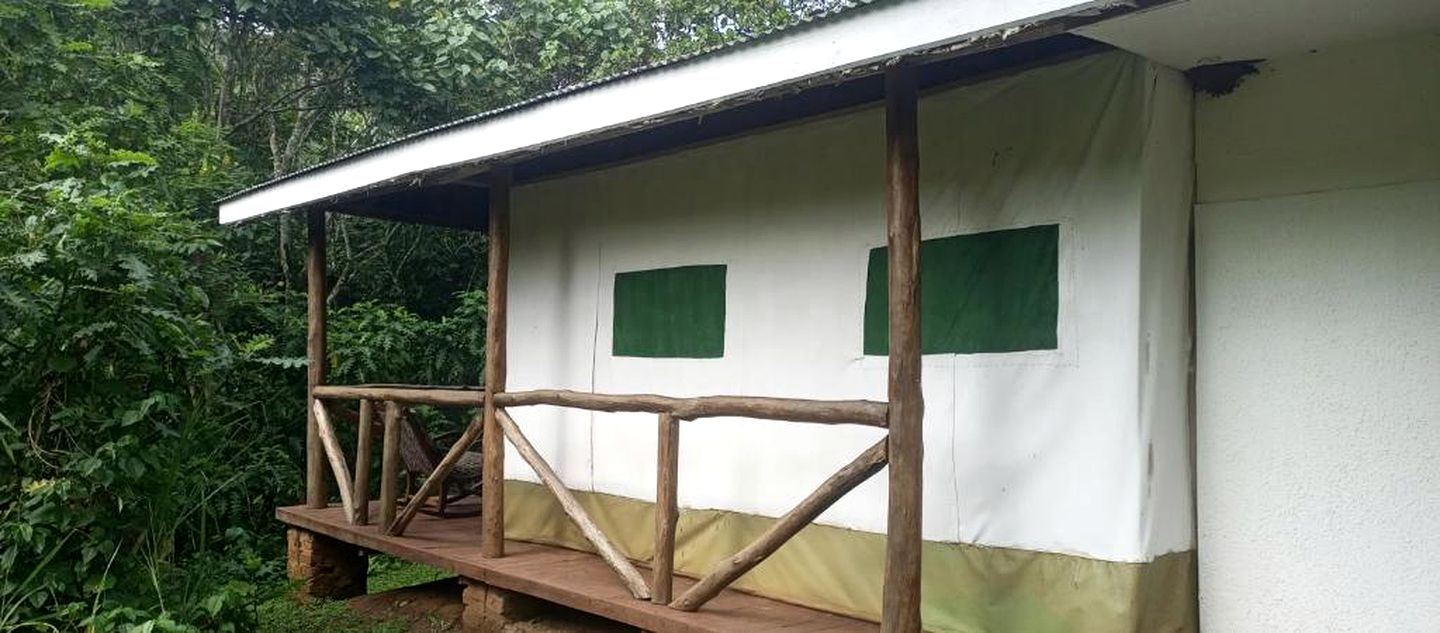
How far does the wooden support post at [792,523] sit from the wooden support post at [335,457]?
295 centimetres

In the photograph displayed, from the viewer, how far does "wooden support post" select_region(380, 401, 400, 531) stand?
5668mm

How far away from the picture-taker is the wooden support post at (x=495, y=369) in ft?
16.4

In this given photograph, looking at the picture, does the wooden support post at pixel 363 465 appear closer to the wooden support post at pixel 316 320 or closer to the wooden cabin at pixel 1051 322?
the wooden support post at pixel 316 320

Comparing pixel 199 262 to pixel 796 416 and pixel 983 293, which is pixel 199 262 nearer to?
pixel 796 416

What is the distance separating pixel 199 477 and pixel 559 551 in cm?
181

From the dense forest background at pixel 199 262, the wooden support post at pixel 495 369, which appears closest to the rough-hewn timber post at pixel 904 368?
the wooden support post at pixel 495 369

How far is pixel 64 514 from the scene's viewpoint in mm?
4137

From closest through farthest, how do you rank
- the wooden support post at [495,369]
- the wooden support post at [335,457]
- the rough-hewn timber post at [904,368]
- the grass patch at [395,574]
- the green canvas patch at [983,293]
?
1. the rough-hewn timber post at [904,368]
2. the green canvas patch at [983,293]
3. the wooden support post at [495,369]
4. the wooden support post at [335,457]
5. the grass patch at [395,574]

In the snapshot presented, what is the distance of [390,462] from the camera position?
18.6 feet

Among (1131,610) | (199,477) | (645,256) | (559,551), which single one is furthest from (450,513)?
(1131,610)

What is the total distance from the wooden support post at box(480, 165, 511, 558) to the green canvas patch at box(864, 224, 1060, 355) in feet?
6.51

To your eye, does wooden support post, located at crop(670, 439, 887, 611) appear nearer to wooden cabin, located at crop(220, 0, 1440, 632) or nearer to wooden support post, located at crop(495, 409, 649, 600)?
wooden cabin, located at crop(220, 0, 1440, 632)

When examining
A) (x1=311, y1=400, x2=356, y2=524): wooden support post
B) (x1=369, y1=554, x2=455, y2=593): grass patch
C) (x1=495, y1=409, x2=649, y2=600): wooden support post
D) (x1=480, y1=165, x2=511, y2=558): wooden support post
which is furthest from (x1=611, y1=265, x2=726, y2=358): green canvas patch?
(x1=369, y1=554, x2=455, y2=593): grass patch

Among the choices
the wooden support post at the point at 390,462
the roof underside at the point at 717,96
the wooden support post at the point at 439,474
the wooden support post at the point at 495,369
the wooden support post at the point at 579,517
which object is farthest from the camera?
the wooden support post at the point at 390,462
